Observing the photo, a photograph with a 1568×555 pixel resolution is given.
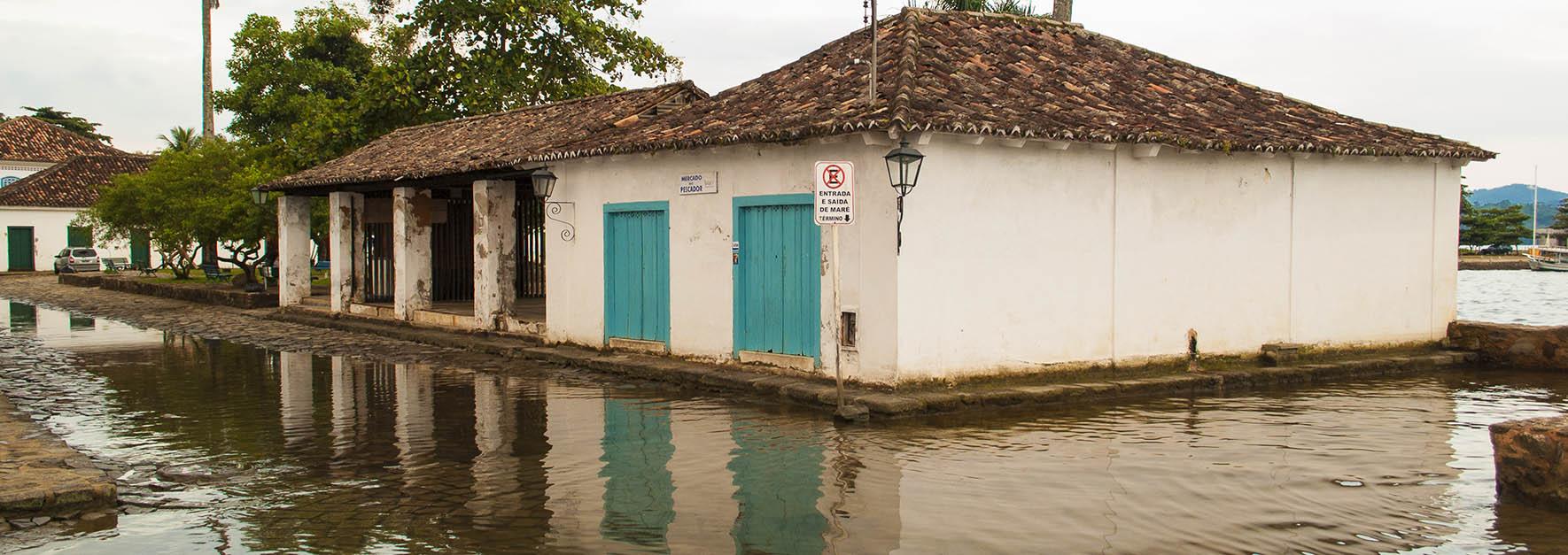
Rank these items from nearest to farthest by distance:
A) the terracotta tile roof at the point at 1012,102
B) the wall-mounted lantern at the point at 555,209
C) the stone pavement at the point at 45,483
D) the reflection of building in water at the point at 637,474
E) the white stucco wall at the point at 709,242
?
1. the reflection of building in water at the point at 637,474
2. the stone pavement at the point at 45,483
3. the white stucco wall at the point at 709,242
4. the terracotta tile roof at the point at 1012,102
5. the wall-mounted lantern at the point at 555,209

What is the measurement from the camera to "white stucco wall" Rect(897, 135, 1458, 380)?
444 inches

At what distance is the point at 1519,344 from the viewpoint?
1426cm

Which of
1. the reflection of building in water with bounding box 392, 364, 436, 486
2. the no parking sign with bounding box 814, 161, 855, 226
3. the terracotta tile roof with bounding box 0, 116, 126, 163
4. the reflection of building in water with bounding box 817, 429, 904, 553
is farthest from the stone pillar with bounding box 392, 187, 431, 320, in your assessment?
the terracotta tile roof with bounding box 0, 116, 126, 163

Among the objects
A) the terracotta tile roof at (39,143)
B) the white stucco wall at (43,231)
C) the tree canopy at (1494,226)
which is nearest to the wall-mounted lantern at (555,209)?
the white stucco wall at (43,231)

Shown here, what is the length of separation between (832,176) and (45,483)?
5621mm

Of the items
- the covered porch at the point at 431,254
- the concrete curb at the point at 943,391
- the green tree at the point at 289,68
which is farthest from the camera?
the green tree at the point at 289,68

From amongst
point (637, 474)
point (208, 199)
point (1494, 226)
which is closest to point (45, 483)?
point (637, 474)

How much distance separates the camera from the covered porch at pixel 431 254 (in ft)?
57.1

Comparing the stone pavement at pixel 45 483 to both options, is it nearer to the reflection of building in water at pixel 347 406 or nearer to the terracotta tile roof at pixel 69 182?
the reflection of building in water at pixel 347 406

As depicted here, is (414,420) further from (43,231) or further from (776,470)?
(43,231)

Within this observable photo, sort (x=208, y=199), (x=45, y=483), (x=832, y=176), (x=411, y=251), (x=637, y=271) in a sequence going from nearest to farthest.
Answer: (x=45, y=483), (x=832, y=176), (x=637, y=271), (x=411, y=251), (x=208, y=199)

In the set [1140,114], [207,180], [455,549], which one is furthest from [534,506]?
[207,180]

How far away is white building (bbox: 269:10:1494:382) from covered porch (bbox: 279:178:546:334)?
297 mm

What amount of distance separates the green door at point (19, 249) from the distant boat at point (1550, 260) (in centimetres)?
7263
